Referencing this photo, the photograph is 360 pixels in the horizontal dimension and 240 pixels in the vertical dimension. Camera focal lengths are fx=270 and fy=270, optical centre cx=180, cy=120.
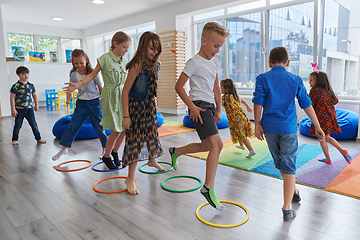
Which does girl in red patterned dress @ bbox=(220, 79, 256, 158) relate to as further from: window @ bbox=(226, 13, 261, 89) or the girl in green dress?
window @ bbox=(226, 13, 261, 89)

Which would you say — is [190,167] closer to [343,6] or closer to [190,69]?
[190,69]

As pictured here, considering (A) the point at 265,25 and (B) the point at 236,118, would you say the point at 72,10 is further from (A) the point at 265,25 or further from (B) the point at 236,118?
(B) the point at 236,118

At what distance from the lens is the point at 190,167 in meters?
3.02

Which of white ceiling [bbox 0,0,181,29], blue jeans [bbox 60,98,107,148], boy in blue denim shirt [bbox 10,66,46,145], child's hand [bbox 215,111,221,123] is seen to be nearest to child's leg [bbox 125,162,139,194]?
child's hand [bbox 215,111,221,123]

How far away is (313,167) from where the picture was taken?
2910 mm

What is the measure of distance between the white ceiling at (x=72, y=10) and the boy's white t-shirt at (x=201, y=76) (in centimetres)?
595

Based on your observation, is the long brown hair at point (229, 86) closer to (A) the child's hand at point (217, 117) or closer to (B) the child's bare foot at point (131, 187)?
Answer: (A) the child's hand at point (217, 117)

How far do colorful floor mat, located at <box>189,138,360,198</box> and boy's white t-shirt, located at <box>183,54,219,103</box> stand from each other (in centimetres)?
125

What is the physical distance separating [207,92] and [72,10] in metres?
7.81

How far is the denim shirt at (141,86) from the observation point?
224 centimetres

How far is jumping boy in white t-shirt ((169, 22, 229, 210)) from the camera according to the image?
1917 millimetres

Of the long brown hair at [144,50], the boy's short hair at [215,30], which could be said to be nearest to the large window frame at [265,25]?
the boy's short hair at [215,30]

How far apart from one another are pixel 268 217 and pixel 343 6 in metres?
5.10

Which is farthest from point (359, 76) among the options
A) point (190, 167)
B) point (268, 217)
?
point (268, 217)
